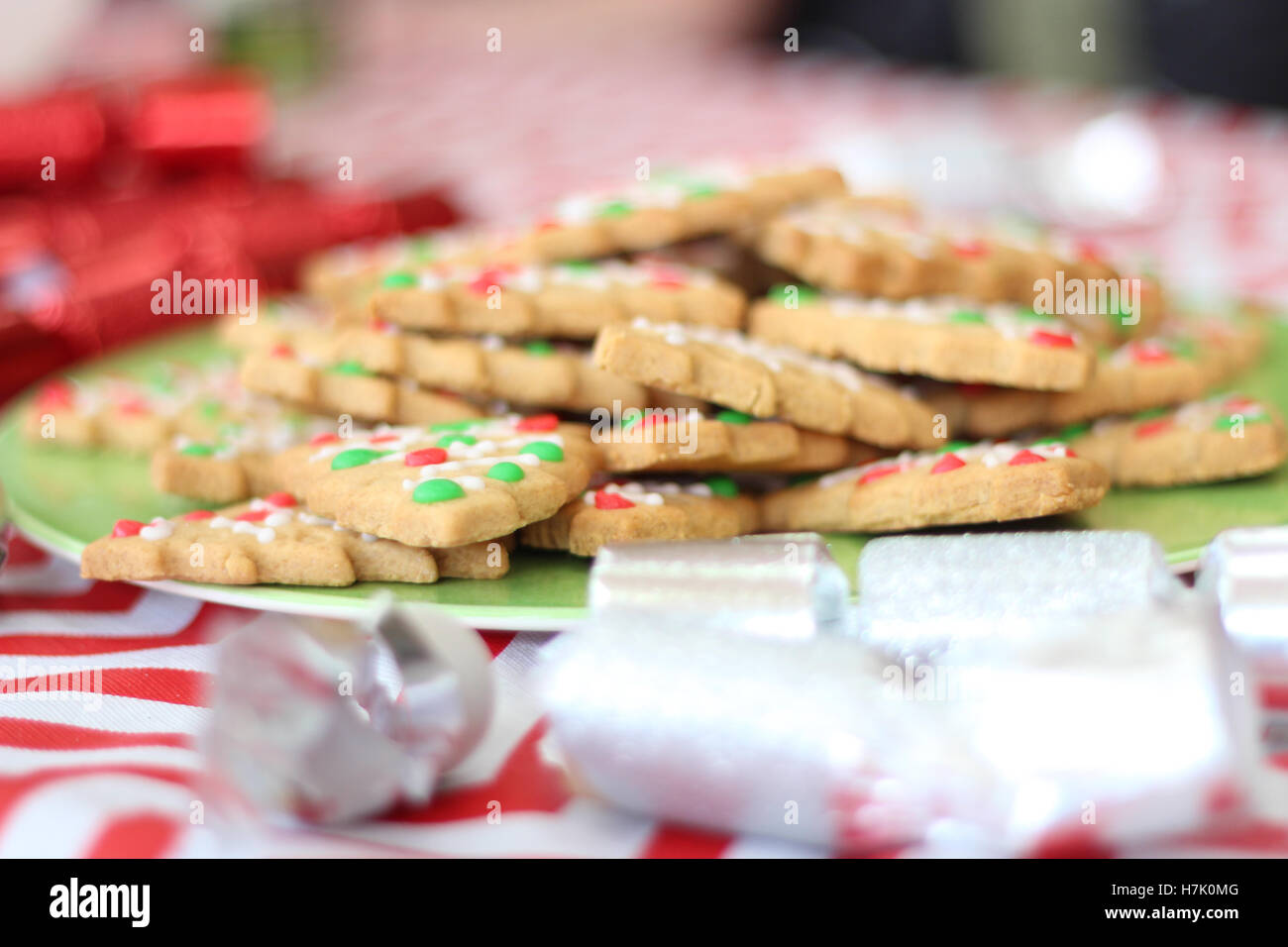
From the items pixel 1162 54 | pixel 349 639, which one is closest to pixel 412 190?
pixel 349 639

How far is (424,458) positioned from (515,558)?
3.5 inches

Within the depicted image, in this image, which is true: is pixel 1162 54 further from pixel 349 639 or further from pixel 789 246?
pixel 349 639

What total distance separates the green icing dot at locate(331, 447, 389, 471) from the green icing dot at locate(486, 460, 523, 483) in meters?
0.11

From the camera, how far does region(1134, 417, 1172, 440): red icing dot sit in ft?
3.41

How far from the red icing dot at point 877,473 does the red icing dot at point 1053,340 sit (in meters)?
0.15

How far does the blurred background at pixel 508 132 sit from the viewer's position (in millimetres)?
1644

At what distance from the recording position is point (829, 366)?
41.7 inches

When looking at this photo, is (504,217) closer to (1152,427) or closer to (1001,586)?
(1152,427)

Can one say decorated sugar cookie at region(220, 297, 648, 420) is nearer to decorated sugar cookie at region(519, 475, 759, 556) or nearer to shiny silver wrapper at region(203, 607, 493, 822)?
decorated sugar cookie at region(519, 475, 759, 556)

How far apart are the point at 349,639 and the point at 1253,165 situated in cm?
193

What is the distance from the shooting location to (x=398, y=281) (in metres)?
1.10

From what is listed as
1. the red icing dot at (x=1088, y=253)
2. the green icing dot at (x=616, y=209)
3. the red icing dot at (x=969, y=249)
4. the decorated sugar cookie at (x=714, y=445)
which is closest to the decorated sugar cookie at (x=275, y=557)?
the decorated sugar cookie at (x=714, y=445)

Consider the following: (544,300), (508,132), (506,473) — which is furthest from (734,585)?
(508,132)

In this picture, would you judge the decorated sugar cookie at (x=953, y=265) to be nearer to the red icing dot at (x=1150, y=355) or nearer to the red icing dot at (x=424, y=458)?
the red icing dot at (x=1150, y=355)
